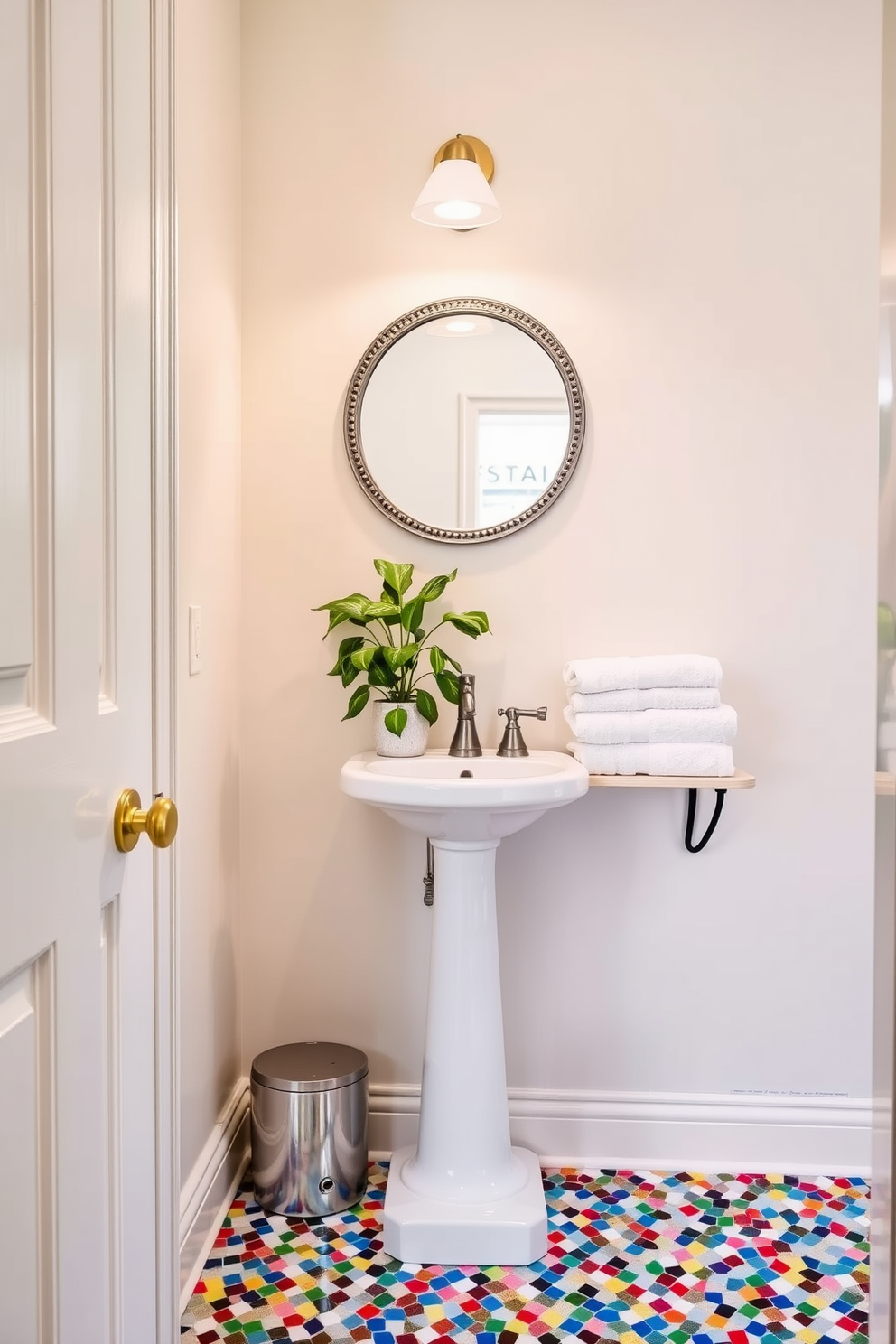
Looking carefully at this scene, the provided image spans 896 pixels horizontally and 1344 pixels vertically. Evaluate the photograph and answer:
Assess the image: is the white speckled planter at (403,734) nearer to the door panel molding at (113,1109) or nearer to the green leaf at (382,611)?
the green leaf at (382,611)

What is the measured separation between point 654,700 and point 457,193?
1.03 meters

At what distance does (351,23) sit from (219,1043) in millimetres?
2099

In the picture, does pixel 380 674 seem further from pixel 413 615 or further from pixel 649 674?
pixel 649 674

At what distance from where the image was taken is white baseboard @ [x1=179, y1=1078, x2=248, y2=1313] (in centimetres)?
172

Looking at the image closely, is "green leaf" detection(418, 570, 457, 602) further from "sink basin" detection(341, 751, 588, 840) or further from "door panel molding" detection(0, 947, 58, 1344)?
"door panel molding" detection(0, 947, 58, 1344)

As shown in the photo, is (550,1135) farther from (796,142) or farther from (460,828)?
(796,142)

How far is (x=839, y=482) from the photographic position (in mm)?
2180

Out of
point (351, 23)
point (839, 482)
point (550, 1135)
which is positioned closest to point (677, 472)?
point (839, 482)

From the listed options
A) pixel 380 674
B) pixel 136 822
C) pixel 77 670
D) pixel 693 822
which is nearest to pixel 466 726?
pixel 380 674

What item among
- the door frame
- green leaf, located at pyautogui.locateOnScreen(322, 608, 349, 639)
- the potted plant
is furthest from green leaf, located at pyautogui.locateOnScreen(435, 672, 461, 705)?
the door frame

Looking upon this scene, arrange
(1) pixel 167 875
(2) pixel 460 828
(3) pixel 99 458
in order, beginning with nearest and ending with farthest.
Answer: (3) pixel 99 458 < (1) pixel 167 875 < (2) pixel 460 828

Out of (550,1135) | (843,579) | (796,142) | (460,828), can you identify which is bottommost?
(550,1135)

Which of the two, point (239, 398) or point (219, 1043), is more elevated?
point (239, 398)

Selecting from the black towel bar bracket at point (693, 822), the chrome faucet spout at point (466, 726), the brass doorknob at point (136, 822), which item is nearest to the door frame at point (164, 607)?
the brass doorknob at point (136, 822)
